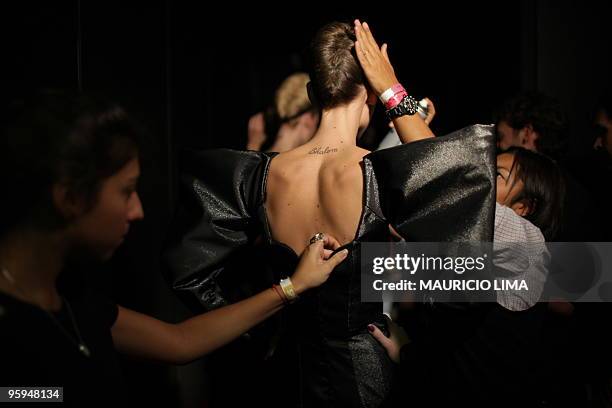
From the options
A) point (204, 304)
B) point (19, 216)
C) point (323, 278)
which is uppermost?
point (19, 216)

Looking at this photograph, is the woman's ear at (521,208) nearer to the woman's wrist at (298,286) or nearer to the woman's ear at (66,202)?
the woman's wrist at (298,286)

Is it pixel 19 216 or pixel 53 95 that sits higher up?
pixel 53 95

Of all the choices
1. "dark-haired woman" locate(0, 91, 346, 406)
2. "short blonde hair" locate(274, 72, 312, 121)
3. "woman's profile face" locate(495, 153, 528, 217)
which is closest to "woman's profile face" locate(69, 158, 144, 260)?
"dark-haired woman" locate(0, 91, 346, 406)

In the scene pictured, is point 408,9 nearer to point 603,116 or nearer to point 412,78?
point 412,78

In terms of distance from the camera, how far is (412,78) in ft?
12.3

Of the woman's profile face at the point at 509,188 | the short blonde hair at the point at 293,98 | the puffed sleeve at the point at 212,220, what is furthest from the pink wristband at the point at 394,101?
the short blonde hair at the point at 293,98

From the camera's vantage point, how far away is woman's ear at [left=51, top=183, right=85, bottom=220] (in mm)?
998

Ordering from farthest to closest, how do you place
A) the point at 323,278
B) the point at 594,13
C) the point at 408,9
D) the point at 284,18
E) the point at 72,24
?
1. the point at 284,18
2. the point at 408,9
3. the point at 594,13
4. the point at 72,24
5. the point at 323,278

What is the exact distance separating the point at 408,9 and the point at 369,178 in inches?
95.9

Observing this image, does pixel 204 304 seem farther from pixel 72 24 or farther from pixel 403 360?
pixel 72 24

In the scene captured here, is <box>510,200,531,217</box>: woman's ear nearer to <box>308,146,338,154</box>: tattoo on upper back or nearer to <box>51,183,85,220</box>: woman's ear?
<box>308,146,338,154</box>: tattoo on upper back

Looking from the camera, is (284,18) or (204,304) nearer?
(204,304)

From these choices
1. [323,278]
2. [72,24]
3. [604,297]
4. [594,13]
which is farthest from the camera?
[594,13]

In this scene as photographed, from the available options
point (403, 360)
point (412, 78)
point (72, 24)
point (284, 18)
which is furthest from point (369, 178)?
point (284, 18)
